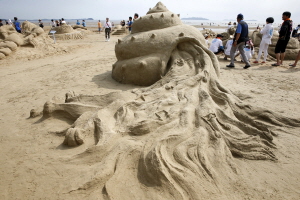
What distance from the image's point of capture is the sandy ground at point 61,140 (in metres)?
1.55

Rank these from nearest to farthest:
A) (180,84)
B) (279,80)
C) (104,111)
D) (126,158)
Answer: (126,158) → (104,111) → (180,84) → (279,80)

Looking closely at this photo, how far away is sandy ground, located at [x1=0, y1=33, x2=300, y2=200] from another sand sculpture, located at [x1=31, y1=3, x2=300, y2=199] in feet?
0.37

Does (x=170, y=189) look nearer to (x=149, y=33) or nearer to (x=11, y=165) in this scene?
(x=11, y=165)

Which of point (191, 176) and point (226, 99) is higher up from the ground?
point (226, 99)

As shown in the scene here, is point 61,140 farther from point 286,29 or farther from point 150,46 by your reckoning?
point 286,29

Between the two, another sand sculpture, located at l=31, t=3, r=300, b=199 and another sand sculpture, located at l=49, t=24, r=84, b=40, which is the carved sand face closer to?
another sand sculpture, located at l=31, t=3, r=300, b=199

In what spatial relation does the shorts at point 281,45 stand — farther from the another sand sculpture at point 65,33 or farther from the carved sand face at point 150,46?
the another sand sculpture at point 65,33

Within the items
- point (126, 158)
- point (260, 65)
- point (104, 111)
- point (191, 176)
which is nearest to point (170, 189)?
point (191, 176)

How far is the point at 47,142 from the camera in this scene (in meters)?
2.17

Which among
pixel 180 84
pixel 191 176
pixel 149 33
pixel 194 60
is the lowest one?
pixel 191 176

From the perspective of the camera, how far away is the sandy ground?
1.55 metres

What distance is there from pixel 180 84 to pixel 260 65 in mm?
4661

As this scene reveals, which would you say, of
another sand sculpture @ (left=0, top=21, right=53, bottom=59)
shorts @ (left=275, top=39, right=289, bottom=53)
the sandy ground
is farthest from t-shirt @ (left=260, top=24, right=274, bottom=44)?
another sand sculpture @ (left=0, top=21, right=53, bottom=59)

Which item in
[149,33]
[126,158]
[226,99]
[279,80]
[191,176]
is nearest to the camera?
[191,176]
